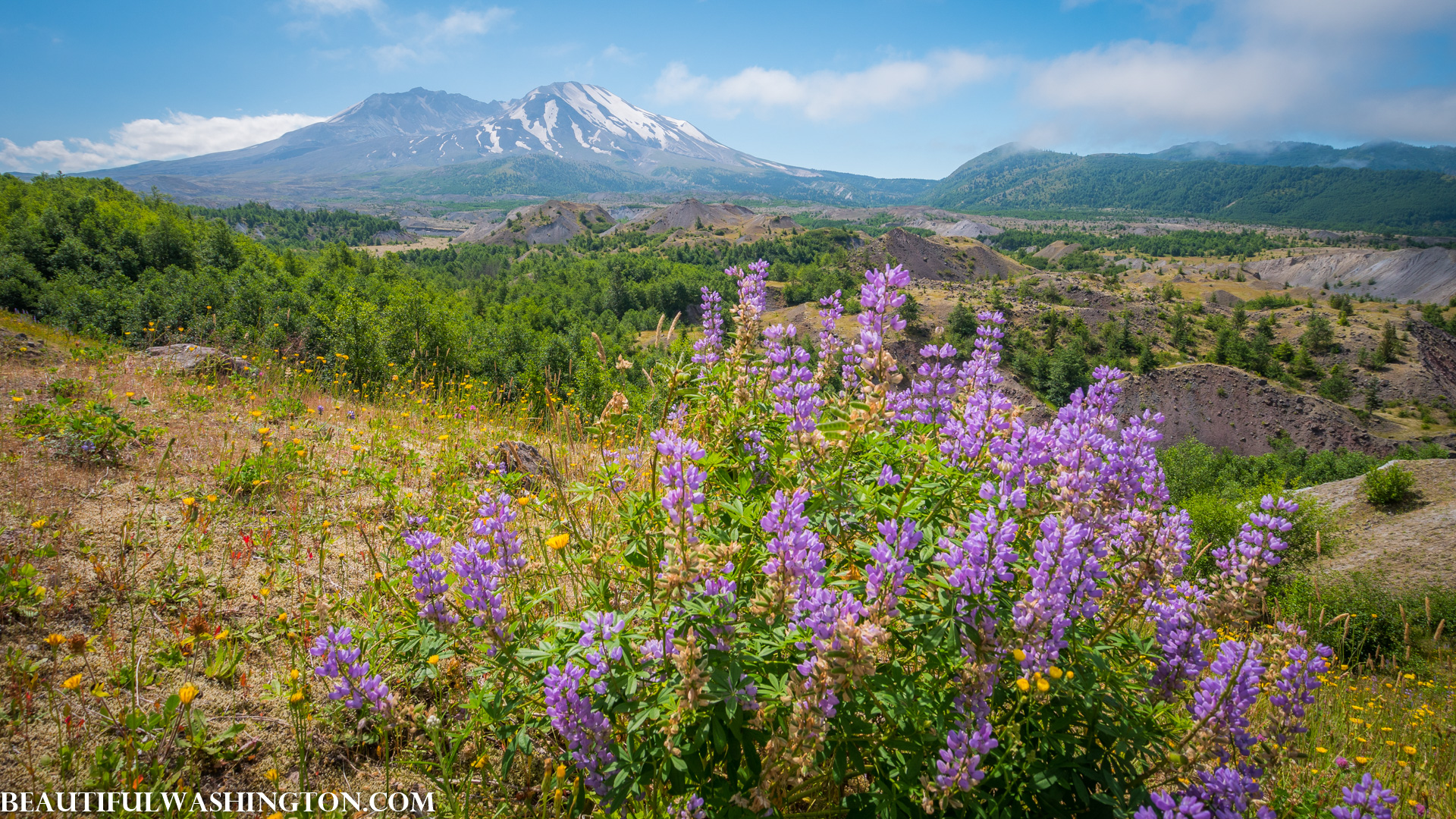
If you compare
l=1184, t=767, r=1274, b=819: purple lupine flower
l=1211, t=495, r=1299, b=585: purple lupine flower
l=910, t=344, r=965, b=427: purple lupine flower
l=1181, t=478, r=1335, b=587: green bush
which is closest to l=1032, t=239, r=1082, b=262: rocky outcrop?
l=1181, t=478, r=1335, b=587: green bush

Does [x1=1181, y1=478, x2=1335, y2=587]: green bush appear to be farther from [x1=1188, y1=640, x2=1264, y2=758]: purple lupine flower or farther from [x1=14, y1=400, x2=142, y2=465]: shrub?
[x1=14, y1=400, x2=142, y2=465]: shrub

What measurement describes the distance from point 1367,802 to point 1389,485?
23.2m

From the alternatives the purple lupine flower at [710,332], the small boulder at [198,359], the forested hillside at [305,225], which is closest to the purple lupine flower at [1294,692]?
the purple lupine flower at [710,332]

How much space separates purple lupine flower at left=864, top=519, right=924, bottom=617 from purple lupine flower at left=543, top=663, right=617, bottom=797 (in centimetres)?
112

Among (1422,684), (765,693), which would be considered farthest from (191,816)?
(1422,684)

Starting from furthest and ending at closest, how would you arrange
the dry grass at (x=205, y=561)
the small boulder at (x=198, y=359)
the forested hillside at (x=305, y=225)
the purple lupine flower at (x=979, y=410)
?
the forested hillside at (x=305, y=225) → the small boulder at (x=198, y=359) → the dry grass at (x=205, y=561) → the purple lupine flower at (x=979, y=410)

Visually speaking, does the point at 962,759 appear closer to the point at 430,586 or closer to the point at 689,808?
the point at 689,808

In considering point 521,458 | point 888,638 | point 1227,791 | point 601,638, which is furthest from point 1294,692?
point 521,458

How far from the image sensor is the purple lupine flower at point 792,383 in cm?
251

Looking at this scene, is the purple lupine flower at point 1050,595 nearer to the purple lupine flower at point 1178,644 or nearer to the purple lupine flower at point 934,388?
the purple lupine flower at point 1178,644

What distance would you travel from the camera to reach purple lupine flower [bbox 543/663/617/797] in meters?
2.01

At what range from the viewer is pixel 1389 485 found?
1683 centimetres

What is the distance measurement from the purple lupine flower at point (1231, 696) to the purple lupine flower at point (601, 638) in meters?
2.35

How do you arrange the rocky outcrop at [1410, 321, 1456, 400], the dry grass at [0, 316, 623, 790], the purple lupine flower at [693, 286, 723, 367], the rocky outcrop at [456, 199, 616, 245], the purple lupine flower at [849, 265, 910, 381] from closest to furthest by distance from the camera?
the purple lupine flower at [849, 265, 910, 381] → the dry grass at [0, 316, 623, 790] → the purple lupine flower at [693, 286, 723, 367] → the rocky outcrop at [1410, 321, 1456, 400] → the rocky outcrop at [456, 199, 616, 245]
